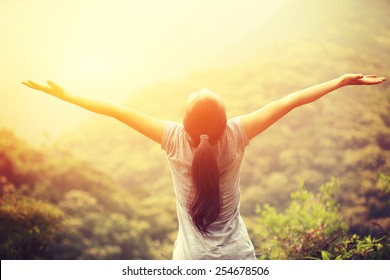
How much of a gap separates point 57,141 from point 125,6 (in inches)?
52.6

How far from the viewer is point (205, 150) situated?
4.79 feet

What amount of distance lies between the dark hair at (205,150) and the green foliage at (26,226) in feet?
6.55

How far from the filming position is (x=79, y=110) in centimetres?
402

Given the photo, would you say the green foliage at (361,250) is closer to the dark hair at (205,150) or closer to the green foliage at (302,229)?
the green foliage at (302,229)

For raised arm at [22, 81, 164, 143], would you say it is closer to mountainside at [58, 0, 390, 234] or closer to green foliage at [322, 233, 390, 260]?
green foliage at [322, 233, 390, 260]

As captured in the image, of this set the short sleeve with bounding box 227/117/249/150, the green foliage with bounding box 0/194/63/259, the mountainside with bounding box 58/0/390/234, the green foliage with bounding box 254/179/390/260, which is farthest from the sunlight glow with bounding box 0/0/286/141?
the short sleeve with bounding box 227/117/249/150

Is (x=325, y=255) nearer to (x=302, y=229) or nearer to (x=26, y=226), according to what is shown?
(x=302, y=229)

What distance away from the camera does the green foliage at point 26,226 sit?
3066mm

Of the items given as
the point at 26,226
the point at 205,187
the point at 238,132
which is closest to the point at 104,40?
the point at 26,226

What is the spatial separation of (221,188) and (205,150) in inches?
7.4

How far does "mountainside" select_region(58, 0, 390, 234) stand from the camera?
145 inches

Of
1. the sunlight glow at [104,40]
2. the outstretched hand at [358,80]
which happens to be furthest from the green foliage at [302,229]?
the sunlight glow at [104,40]
